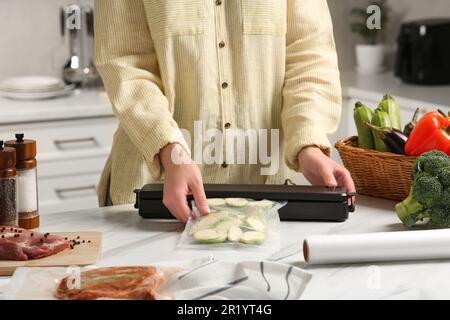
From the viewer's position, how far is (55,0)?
3615mm

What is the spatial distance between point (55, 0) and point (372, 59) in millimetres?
1350

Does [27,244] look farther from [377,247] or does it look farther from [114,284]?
[377,247]

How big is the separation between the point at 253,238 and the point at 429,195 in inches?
12.8

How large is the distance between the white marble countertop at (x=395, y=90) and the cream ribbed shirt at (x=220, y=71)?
3.94 feet

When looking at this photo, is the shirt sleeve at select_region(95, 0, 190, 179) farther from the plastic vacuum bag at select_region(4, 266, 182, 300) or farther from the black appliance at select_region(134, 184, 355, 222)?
the plastic vacuum bag at select_region(4, 266, 182, 300)

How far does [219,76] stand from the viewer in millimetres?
1889

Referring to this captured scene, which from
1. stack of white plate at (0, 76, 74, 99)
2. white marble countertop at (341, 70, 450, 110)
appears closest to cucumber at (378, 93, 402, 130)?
white marble countertop at (341, 70, 450, 110)

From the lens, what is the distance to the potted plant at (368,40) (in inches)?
145

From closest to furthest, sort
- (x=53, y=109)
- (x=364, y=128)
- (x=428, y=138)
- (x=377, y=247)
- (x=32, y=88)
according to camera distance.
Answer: (x=377, y=247) < (x=428, y=138) < (x=364, y=128) < (x=53, y=109) < (x=32, y=88)

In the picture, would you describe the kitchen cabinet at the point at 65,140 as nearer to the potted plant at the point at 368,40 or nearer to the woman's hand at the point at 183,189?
the potted plant at the point at 368,40

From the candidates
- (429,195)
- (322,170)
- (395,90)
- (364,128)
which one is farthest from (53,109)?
(429,195)

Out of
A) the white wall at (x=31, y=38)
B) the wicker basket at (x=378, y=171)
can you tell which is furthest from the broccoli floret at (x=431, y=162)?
the white wall at (x=31, y=38)
